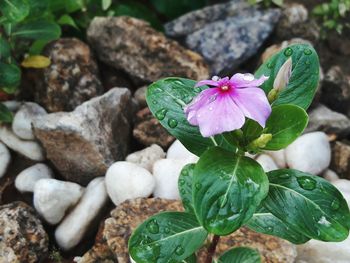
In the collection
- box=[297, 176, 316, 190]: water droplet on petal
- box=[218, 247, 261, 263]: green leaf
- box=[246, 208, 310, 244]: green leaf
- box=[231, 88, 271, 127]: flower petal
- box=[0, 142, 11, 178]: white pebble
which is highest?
box=[231, 88, 271, 127]: flower petal

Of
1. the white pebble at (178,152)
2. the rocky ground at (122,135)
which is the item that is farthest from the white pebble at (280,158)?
the white pebble at (178,152)

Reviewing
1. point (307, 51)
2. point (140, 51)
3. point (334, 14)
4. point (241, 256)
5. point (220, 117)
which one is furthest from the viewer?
point (334, 14)

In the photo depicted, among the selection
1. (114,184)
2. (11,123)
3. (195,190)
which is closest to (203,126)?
(195,190)

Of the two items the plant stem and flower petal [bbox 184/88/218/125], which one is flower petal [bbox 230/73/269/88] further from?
the plant stem

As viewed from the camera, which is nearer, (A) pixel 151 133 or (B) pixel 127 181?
(B) pixel 127 181

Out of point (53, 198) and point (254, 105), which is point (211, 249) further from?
point (53, 198)

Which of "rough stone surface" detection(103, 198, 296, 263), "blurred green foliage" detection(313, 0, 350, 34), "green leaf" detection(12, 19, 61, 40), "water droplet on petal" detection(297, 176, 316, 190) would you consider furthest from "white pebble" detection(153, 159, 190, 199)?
"blurred green foliage" detection(313, 0, 350, 34)

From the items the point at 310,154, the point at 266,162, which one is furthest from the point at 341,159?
the point at 266,162
